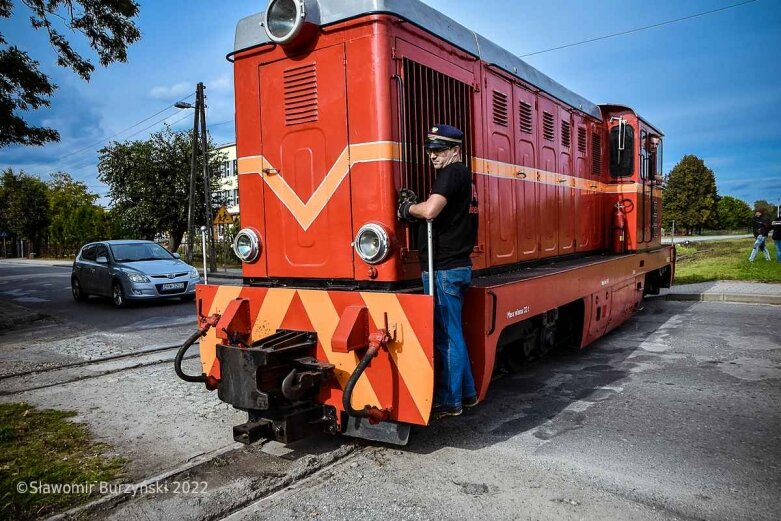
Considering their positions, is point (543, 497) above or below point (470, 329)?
below

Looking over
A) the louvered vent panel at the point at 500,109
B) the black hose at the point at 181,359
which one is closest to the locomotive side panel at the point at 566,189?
the louvered vent panel at the point at 500,109

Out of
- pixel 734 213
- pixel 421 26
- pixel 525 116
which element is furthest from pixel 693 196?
pixel 421 26

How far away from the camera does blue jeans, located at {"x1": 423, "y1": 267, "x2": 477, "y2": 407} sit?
Result: 136 inches

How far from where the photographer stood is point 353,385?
305 cm

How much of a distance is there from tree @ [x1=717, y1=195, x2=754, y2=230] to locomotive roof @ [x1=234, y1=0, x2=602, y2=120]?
298ft

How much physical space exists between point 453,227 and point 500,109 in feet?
6.33

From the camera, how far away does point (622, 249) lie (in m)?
7.84

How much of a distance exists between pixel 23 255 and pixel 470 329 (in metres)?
64.1

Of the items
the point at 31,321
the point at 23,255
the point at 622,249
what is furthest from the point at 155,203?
the point at 23,255

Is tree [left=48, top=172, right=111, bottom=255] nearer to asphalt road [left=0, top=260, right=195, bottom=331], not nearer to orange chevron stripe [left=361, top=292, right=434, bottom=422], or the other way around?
asphalt road [left=0, top=260, right=195, bottom=331]

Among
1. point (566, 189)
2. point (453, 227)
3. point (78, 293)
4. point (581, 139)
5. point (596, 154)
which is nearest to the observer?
point (453, 227)

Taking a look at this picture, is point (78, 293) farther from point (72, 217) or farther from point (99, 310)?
point (72, 217)

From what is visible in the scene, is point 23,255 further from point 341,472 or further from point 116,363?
point 341,472

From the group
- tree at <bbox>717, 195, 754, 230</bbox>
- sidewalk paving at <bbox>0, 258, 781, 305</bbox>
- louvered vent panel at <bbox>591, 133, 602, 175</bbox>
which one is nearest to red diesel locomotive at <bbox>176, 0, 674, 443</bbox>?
louvered vent panel at <bbox>591, 133, 602, 175</bbox>
